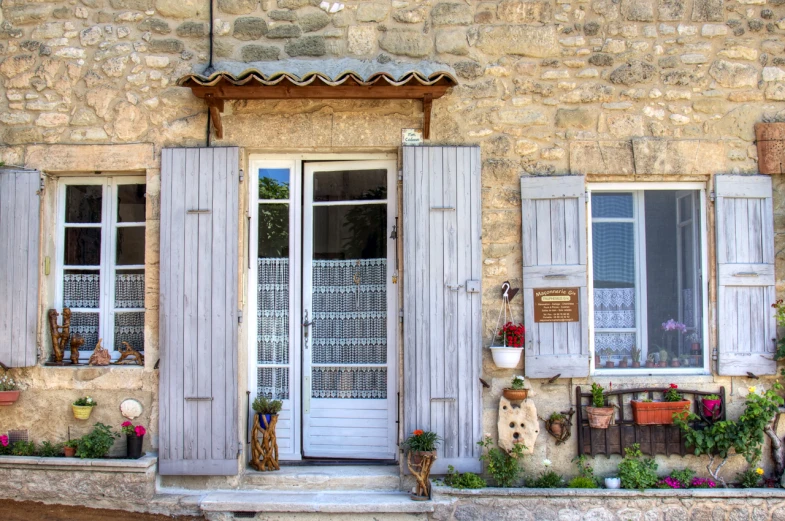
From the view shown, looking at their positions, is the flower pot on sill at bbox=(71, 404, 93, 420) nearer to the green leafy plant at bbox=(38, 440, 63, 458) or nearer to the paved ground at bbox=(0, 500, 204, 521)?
the green leafy plant at bbox=(38, 440, 63, 458)

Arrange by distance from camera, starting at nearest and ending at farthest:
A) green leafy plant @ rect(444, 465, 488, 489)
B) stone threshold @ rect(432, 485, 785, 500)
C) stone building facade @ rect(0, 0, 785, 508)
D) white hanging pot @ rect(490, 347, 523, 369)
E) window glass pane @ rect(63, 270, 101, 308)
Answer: stone threshold @ rect(432, 485, 785, 500), green leafy plant @ rect(444, 465, 488, 489), white hanging pot @ rect(490, 347, 523, 369), stone building facade @ rect(0, 0, 785, 508), window glass pane @ rect(63, 270, 101, 308)

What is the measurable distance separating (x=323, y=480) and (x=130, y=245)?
223cm

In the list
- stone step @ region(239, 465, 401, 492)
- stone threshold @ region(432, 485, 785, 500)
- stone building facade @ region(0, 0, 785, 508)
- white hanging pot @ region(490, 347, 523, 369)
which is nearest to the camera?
stone threshold @ region(432, 485, 785, 500)

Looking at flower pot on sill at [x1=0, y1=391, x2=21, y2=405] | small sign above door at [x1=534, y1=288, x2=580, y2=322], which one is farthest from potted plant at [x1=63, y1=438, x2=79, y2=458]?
small sign above door at [x1=534, y1=288, x2=580, y2=322]

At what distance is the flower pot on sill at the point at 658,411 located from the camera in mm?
4652

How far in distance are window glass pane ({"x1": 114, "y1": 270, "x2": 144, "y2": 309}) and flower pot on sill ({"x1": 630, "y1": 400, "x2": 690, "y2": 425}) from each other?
363 centimetres

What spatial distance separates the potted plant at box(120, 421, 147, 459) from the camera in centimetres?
469

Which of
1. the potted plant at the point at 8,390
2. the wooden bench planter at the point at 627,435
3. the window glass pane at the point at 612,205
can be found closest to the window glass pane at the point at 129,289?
the potted plant at the point at 8,390

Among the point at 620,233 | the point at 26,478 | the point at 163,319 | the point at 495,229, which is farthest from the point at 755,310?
the point at 26,478

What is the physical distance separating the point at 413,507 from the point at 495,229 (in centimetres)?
194

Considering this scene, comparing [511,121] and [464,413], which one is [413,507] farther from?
[511,121]

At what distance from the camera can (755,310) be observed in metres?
4.77

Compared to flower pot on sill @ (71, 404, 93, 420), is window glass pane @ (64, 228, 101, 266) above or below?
above

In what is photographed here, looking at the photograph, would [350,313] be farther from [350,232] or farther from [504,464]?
[504,464]
